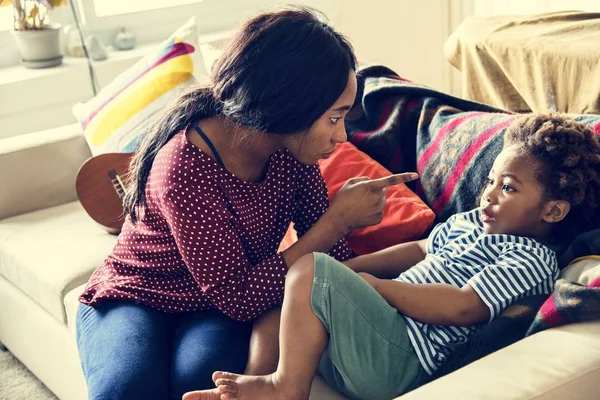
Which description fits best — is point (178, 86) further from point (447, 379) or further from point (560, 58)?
point (447, 379)

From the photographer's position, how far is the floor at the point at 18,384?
227 cm

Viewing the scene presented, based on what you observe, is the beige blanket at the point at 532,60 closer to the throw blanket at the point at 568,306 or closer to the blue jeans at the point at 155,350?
the throw blanket at the point at 568,306

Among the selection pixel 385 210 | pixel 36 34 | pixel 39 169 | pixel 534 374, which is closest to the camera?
pixel 534 374

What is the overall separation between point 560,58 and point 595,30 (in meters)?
0.16

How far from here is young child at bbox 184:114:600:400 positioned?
1.34 metres

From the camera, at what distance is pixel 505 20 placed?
247 cm

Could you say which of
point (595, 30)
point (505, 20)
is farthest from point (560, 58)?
point (505, 20)

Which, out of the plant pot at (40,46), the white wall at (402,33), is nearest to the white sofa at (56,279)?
the plant pot at (40,46)

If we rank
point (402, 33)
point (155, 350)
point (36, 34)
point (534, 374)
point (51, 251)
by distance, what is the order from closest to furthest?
point (534, 374) → point (155, 350) → point (51, 251) → point (36, 34) → point (402, 33)

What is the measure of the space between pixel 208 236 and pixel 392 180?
0.36 meters

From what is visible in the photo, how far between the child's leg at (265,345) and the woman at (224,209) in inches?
0.9

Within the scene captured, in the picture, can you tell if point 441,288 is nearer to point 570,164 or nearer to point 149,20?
point 570,164

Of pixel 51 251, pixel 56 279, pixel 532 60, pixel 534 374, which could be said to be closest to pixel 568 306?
pixel 534 374

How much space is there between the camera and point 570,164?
140 cm
